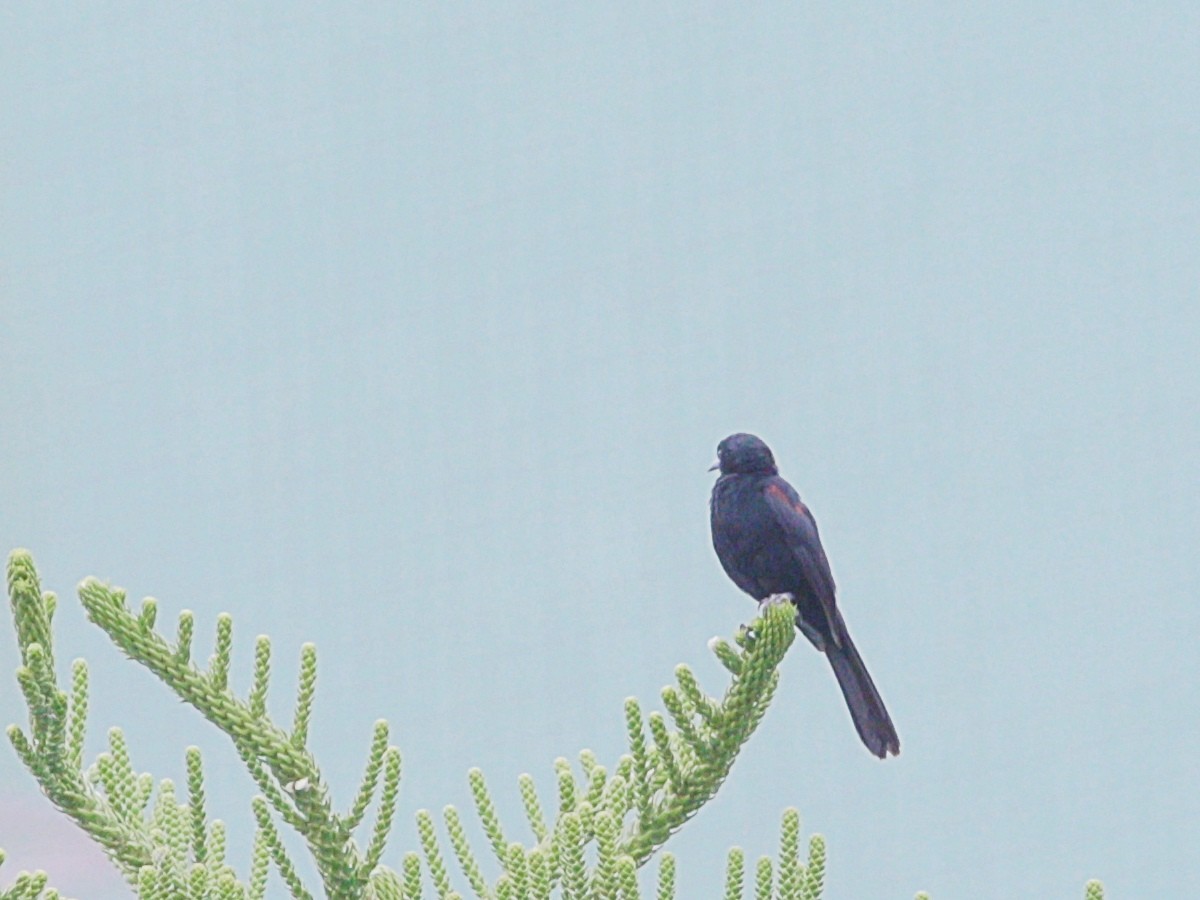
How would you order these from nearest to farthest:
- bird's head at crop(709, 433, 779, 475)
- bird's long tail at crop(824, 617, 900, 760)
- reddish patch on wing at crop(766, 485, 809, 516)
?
bird's long tail at crop(824, 617, 900, 760) < reddish patch on wing at crop(766, 485, 809, 516) < bird's head at crop(709, 433, 779, 475)

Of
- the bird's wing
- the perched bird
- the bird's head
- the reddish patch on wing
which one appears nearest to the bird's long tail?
the perched bird

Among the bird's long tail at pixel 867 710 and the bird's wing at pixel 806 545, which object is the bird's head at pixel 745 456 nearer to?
the bird's wing at pixel 806 545

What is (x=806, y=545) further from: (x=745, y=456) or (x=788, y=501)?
(x=745, y=456)

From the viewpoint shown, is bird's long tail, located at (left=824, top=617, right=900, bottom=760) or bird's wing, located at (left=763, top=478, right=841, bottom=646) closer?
bird's long tail, located at (left=824, top=617, right=900, bottom=760)

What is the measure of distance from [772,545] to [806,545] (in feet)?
0.24

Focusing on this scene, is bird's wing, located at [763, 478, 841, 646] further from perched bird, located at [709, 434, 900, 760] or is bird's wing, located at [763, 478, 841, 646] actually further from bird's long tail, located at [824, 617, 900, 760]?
bird's long tail, located at [824, 617, 900, 760]

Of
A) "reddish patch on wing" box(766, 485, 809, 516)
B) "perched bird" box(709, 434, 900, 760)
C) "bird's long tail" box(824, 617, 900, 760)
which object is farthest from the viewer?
"reddish patch on wing" box(766, 485, 809, 516)

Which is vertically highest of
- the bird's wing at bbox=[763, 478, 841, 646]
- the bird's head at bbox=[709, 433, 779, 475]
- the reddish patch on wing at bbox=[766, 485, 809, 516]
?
the bird's head at bbox=[709, 433, 779, 475]

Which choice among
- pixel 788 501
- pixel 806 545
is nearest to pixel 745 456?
pixel 788 501

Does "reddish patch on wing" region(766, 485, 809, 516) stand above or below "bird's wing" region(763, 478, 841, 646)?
above

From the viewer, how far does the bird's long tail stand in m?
2.19

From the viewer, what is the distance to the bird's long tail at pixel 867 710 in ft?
7.18

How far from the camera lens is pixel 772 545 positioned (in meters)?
2.55

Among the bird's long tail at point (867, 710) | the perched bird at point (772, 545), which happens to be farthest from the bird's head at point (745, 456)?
the bird's long tail at point (867, 710)
